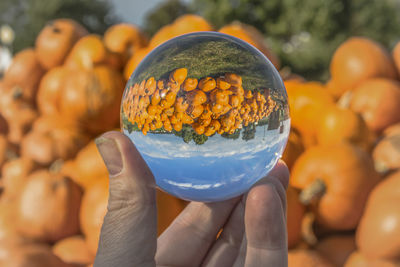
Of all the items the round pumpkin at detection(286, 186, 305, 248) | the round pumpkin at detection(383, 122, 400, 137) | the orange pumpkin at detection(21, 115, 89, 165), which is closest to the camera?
the round pumpkin at detection(286, 186, 305, 248)

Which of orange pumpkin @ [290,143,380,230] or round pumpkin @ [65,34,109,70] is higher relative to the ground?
round pumpkin @ [65,34,109,70]

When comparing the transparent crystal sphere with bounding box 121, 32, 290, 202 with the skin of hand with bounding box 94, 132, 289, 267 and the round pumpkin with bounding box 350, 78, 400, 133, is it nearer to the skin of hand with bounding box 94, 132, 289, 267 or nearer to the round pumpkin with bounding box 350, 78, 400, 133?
the skin of hand with bounding box 94, 132, 289, 267

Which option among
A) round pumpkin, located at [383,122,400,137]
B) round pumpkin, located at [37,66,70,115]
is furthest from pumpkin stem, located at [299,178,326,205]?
round pumpkin, located at [37,66,70,115]

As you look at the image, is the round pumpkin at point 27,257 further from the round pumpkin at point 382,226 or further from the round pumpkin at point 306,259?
the round pumpkin at point 382,226

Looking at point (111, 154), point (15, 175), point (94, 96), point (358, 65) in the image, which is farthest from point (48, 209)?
point (358, 65)

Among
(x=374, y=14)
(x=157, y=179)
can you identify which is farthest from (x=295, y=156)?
(x=374, y=14)

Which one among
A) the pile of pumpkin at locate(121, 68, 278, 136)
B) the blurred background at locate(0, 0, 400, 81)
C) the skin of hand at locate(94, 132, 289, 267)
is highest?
the pile of pumpkin at locate(121, 68, 278, 136)

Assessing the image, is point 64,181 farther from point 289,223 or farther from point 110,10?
point 110,10
